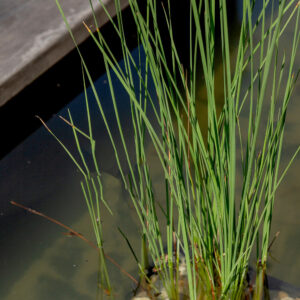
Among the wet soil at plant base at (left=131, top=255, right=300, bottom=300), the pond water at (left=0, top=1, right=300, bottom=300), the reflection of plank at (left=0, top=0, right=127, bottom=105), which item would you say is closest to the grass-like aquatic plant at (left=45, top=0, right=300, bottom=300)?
the wet soil at plant base at (left=131, top=255, right=300, bottom=300)

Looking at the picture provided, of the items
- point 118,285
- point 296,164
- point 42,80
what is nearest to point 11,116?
point 42,80

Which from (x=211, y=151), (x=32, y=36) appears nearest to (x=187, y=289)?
(x=211, y=151)

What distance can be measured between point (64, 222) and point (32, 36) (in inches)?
29.1

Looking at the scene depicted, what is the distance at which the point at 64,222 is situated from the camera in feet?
6.03

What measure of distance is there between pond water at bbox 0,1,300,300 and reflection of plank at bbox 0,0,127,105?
262mm

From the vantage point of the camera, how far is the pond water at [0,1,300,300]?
1.67m

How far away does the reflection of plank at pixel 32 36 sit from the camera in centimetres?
199

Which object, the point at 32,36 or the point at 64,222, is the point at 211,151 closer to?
the point at 64,222

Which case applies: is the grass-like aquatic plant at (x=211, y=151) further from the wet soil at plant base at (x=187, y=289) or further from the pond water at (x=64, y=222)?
the pond water at (x=64, y=222)

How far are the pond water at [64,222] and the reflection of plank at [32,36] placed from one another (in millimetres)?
262

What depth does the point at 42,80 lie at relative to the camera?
2150 mm

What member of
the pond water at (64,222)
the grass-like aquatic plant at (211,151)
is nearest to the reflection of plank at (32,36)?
the pond water at (64,222)

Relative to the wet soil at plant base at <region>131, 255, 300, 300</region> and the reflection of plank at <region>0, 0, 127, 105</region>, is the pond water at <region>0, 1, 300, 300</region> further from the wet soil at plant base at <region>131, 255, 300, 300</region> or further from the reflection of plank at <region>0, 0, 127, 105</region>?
the reflection of plank at <region>0, 0, 127, 105</region>

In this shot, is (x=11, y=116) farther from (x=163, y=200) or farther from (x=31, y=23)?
(x=163, y=200)
